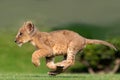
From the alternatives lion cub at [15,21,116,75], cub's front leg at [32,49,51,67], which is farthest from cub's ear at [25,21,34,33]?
cub's front leg at [32,49,51,67]

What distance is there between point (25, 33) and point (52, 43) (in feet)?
2.05

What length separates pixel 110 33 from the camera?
91.0 feet

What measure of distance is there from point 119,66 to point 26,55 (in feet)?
16.1

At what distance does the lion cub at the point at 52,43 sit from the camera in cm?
1227

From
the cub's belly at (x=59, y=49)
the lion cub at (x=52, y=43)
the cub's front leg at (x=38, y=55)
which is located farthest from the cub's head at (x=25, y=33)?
the cub's belly at (x=59, y=49)

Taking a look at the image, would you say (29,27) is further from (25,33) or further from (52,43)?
(52,43)

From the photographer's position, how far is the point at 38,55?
12023 mm

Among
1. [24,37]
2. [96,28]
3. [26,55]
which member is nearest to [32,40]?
[24,37]

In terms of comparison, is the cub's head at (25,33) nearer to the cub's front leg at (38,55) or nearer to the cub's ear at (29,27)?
the cub's ear at (29,27)

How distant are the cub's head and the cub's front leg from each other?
458 mm

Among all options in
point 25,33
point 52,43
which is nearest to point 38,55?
point 52,43

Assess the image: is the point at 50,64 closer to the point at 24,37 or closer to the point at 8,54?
the point at 24,37

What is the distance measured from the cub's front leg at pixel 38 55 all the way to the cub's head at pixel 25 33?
0.46m

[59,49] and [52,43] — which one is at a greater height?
[52,43]
